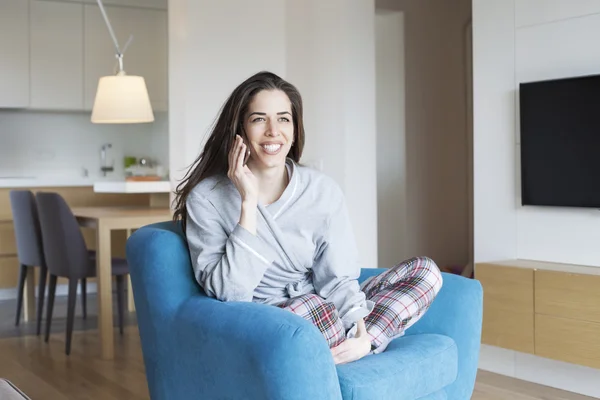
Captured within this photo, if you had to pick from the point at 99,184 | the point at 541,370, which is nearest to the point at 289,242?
the point at 541,370

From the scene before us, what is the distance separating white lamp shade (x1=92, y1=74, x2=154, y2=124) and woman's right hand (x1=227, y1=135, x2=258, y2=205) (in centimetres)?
314

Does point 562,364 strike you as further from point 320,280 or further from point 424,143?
point 424,143

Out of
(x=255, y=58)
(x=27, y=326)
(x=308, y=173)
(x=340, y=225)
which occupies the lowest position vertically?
(x=27, y=326)

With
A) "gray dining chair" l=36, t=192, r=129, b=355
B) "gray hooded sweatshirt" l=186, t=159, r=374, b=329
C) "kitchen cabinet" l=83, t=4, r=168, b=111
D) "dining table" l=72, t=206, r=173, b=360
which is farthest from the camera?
"kitchen cabinet" l=83, t=4, r=168, b=111

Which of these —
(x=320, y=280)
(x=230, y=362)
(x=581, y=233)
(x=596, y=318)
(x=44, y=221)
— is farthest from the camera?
(x=44, y=221)

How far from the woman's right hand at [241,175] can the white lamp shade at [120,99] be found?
314cm

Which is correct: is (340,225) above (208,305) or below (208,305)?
above

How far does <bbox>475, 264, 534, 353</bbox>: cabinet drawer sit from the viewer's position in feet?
11.9

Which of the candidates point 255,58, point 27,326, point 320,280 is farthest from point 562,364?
point 27,326

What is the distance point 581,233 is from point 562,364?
0.60 m

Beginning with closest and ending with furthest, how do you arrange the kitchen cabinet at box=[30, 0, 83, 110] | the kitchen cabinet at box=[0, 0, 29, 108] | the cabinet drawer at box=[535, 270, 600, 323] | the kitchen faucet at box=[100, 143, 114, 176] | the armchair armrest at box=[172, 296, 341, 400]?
the armchair armrest at box=[172, 296, 341, 400] → the cabinet drawer at box=[535, 270, 600, 323] → the kitchen cabinet at box=[0, 0, 29, 108] → the kitchen cabinet at box=[30, 0, 83, 110] → the kitchen faucet at box=[100, 143, 114, 176]

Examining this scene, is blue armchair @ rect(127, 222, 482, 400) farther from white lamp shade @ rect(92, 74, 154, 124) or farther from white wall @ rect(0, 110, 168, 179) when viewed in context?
white wall @ rect(0, 110, 168, 179)

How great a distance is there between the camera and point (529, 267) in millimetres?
3645

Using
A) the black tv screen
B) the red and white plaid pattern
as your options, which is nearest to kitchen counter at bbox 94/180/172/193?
the black tv screen
